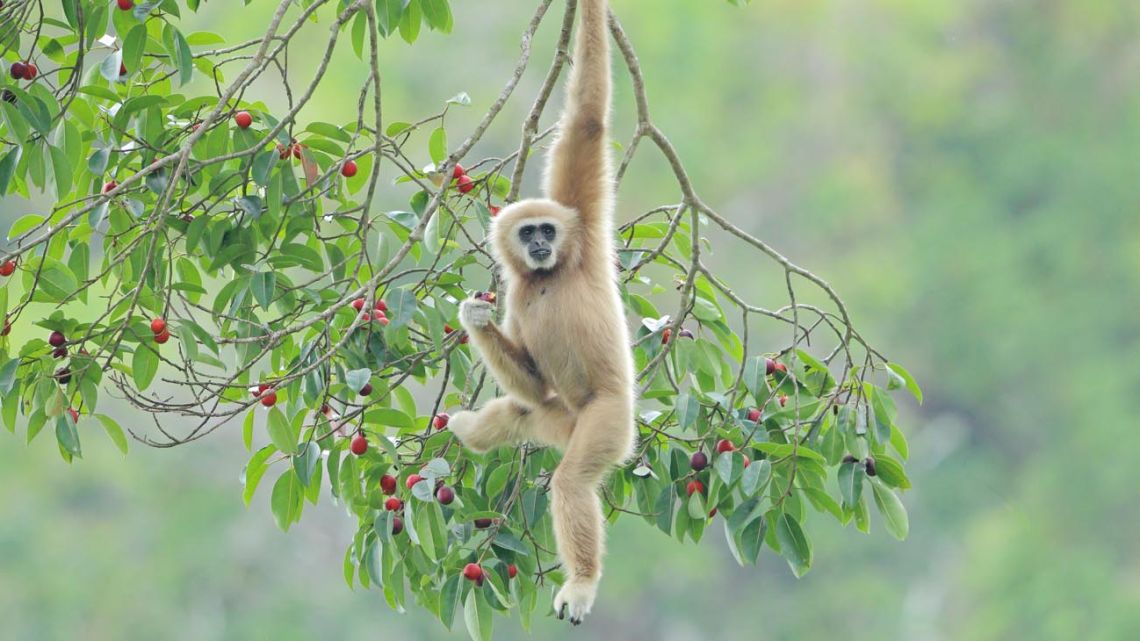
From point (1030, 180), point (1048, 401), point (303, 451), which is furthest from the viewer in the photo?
point (1030, 180)

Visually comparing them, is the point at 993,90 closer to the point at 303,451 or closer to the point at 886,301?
the point at 886,301

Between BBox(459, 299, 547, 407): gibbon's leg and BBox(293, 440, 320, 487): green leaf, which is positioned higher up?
BBox(459, 299, 547, 407): gibbon's leg

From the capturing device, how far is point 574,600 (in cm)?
385

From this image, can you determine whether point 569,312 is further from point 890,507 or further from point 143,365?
point 143,365

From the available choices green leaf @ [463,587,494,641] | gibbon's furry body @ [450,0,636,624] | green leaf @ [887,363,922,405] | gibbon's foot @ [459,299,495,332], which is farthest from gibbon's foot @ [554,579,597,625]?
green leaf @ [887,363,922,405]

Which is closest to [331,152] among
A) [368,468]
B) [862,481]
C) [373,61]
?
[373,61]

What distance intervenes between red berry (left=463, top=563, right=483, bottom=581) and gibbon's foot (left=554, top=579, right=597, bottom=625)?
0.98 feet

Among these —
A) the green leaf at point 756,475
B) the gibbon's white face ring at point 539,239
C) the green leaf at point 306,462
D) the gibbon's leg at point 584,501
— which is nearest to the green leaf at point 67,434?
the green leaf at point 306,462

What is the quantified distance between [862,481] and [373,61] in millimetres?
1738

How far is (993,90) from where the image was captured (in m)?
22.4

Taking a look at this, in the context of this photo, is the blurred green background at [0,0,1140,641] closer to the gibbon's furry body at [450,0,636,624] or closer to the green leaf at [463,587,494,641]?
the gibbon's furry body at [450,0,636,624]

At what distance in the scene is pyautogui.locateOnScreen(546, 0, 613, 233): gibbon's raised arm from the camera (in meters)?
4.30

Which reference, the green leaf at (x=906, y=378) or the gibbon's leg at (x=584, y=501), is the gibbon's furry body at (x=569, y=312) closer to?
the gibbon's leg at (x=584, y=501)

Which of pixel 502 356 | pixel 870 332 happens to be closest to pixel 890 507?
pixel 502 356
